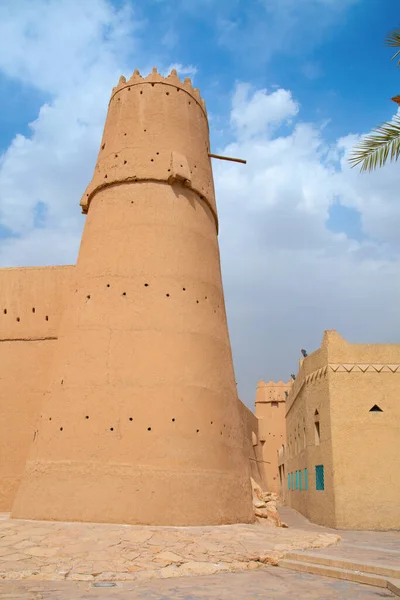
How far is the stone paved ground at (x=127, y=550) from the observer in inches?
234

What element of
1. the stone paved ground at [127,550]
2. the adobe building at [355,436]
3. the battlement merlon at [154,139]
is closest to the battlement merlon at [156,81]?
the battlement merlon at [154,139]

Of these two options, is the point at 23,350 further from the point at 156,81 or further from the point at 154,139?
the point at 156,81

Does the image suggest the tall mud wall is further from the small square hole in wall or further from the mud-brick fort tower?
the small square hole in wall

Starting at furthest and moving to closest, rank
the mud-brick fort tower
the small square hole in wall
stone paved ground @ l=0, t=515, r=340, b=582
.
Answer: the small square hole in wall → the mud-brick fort tower → stone paved ground @ l=0, t=515, r=340, b=582

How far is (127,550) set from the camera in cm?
659

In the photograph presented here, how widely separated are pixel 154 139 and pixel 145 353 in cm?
444

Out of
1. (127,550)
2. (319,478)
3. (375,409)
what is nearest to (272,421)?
(319,478)

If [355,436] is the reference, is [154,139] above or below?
above

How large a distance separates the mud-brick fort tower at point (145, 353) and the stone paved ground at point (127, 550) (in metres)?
0.65

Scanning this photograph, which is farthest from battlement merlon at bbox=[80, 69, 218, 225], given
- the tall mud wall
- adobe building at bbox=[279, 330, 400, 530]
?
adobe building at bbox=[279, 330, 400, 530]

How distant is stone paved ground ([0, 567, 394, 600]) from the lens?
491cm

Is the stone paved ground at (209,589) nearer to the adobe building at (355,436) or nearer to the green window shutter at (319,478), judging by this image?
the adobe building at (355,436)

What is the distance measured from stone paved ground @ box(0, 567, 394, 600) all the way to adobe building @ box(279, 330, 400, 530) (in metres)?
8.10

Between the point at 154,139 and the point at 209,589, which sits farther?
the point at 154,139
